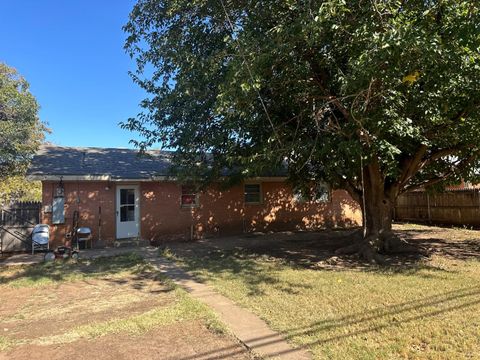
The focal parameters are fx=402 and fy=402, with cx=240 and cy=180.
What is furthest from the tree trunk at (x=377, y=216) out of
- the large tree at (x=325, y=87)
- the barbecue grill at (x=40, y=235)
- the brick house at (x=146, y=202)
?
the barbecue grill at (x=40, y=235)

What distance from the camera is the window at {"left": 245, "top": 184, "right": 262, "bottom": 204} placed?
18281mm

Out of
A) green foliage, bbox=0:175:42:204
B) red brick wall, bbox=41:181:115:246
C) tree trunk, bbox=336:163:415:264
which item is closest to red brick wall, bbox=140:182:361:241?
red brick wall, bbox=41:181:115:246

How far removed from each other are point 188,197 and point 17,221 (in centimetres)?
625

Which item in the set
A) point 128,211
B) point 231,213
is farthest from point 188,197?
point 128,211

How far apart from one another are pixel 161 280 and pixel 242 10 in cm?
653

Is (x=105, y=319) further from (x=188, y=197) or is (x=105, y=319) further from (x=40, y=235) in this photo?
(x=188, y=197)

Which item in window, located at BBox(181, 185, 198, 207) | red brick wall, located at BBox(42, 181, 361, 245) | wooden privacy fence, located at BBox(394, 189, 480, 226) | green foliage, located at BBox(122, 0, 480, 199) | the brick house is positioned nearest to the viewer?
green foliage, located at BBox(122, 0, 480, 199)

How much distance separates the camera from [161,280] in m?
9.03

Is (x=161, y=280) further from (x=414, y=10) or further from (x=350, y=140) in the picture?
(x=414, y=10)

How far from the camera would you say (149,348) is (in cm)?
507

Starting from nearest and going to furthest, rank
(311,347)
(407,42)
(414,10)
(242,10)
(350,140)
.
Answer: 1. (311,347)
2. (407,42)
3. (414,10)
4. (350,140)
5. (242,10)

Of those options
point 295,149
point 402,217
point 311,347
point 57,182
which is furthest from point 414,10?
point 402,217

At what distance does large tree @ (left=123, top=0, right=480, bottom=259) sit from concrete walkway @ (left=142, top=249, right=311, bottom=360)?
10.1 ft

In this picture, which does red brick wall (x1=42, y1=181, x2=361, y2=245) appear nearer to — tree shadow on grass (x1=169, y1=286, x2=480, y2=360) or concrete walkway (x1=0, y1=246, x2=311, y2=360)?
concrete walkway (x1=0, y1=246, x2=311, y2=360)
